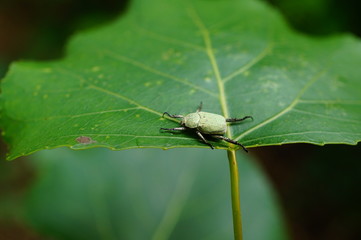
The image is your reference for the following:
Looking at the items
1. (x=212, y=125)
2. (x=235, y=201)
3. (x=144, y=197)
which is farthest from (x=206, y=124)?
(x=144, y=197)

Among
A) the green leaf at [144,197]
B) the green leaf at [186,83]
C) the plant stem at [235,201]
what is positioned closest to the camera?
the plant stem at [235,201]

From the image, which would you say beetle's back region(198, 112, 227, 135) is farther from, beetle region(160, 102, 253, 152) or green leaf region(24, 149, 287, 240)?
green leaf region(24, 149, 287, 240)

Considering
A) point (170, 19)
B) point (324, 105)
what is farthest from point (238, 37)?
point (324, 105)

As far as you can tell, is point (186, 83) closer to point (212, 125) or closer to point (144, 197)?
point (212, 125)

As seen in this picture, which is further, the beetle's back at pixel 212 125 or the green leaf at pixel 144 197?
the green leaf at pixel 144 197

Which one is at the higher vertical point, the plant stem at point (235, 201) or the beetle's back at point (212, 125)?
the beetle's back at point (212, 125)

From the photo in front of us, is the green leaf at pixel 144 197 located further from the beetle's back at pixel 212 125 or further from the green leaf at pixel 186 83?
the beetle's back at pixel 212 125

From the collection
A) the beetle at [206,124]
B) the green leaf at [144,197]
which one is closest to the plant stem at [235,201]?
the beetle at [206,124]

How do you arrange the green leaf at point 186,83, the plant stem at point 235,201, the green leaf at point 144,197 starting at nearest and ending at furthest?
1. the plant stem at point 235,201
2. the green leaf at point 186,83
3. the green leaf at point 144,197
